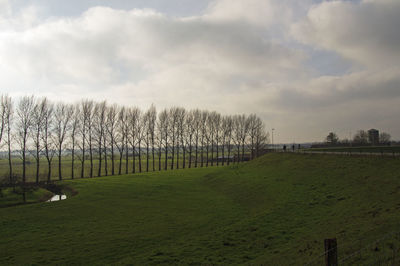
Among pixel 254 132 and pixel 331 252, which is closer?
pixel 331 252

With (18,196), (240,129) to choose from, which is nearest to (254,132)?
(240,129)

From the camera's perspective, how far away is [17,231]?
2261cm

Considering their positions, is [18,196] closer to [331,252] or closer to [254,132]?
[331,252]

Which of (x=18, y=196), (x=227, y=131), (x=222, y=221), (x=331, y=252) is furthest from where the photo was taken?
(x=227, y=131)

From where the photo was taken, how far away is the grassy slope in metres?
16.1

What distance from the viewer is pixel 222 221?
2373 centimetres

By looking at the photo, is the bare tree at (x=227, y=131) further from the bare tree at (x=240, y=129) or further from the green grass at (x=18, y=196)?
the green grass at (x=18, y=196)

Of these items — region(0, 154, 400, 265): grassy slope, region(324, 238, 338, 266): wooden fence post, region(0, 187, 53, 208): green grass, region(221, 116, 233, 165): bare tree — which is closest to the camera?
region(324, 238, 338, 266): wooden fence post

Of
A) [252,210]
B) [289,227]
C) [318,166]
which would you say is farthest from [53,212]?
[318,166]

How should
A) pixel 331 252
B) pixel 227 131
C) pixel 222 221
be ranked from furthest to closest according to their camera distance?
pixel 227 131 < pixel 222 221 < pixel 331 252

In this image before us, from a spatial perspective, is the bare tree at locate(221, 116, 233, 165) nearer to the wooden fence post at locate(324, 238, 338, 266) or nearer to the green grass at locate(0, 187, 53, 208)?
the green grass at locate(0, 187, 53, 208)

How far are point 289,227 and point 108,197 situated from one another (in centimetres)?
2725

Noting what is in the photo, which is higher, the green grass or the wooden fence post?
the wooden fence post

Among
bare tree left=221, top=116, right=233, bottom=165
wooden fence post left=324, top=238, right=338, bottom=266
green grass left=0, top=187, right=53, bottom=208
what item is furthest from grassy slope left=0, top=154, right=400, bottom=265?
bare tree left=221, top=116, right=233, bottom=165
